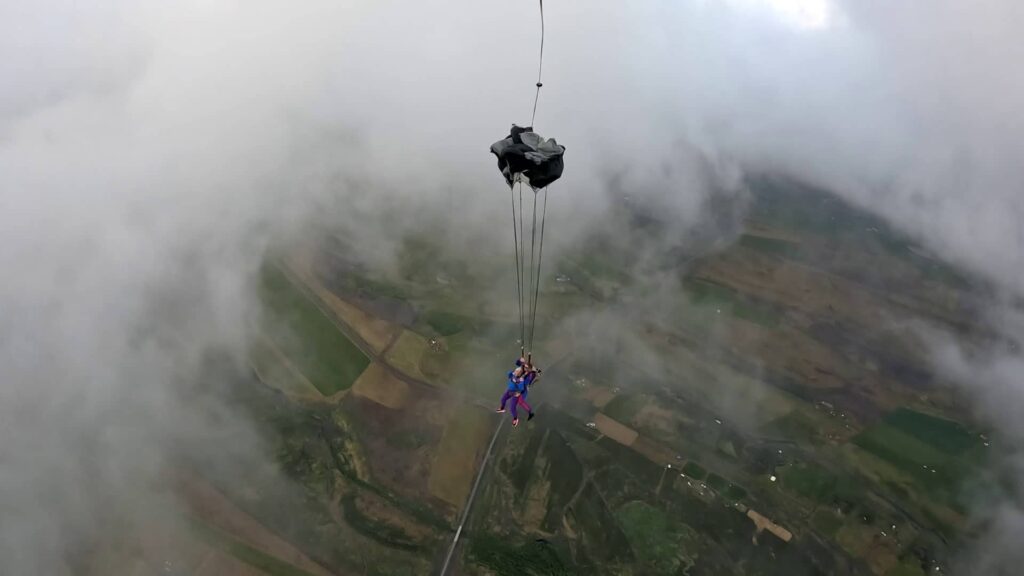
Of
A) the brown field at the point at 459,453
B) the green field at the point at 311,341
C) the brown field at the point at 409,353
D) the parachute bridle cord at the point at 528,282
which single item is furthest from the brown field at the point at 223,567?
the parachute bridle cord at the point at 528,282

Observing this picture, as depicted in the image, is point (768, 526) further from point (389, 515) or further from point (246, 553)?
point (246, 553)

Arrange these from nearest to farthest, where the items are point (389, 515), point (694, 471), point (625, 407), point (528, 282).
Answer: point (389, 515)
point (694, 471)
point (625, 407)
point (528, 282)

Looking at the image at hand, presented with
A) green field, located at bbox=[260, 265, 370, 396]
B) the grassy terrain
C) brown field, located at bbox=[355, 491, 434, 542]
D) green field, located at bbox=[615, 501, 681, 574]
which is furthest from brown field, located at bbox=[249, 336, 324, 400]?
green field, located at bbox=[615, 501, 681, 574]

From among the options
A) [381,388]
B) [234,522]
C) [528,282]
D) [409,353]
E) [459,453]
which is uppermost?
[528,282]

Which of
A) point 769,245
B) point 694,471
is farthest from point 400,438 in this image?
point 769,245

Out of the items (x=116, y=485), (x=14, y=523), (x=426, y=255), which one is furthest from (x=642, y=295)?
(x=14, y=523)
